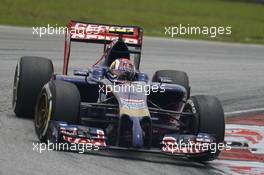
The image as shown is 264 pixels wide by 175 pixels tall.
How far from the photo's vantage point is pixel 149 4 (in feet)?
125

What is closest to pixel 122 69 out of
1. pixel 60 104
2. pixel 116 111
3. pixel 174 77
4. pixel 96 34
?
pixel 116 111

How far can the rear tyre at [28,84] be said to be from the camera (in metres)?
11.6

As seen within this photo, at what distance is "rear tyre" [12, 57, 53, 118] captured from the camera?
38.1ft

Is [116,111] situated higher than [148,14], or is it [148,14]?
[148,14]

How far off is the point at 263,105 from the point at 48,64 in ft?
15.3

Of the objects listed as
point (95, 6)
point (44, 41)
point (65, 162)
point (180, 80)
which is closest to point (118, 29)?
point (180, 80)

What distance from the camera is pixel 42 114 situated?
10570 mm

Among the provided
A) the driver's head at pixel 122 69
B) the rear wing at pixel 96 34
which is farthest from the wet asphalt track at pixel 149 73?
the rear wing at pixel 96 34

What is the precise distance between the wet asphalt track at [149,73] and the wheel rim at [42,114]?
7.1 inches

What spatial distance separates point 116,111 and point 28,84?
179 cm

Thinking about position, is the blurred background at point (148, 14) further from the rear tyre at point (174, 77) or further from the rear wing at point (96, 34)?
the rear tyre at point (174, 77)

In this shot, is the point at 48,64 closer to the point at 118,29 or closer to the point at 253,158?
the point at 118,29
